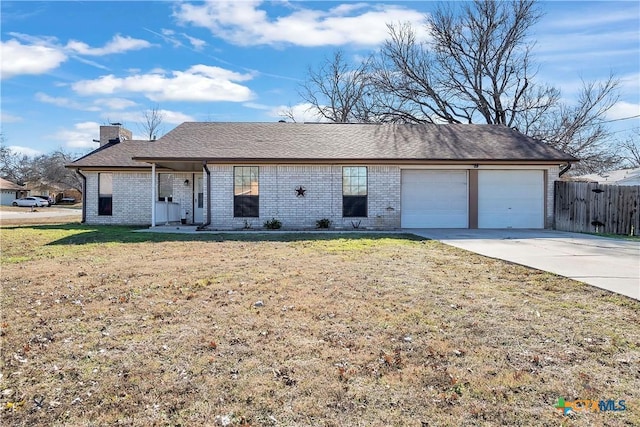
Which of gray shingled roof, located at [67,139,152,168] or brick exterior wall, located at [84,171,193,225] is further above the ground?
gray shingled roof, located at [67,139,152,168]

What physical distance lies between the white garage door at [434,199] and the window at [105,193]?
1272cm

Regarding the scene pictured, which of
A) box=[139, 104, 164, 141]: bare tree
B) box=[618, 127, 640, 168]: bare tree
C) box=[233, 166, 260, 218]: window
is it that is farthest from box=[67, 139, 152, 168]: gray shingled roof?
box=[618, 127, 640, 168]: bare tree

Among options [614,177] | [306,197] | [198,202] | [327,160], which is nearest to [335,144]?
[327,160]

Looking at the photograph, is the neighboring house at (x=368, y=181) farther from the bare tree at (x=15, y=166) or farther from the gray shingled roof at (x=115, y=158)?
the bare tree at (x=15, y=166)

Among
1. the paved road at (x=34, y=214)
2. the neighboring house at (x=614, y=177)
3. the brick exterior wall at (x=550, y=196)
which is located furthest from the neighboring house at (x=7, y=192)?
the neighboring house at (x=614, y=177)

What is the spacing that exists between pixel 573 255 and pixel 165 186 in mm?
15735

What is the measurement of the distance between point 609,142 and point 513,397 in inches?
1159

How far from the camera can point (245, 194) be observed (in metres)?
15.4

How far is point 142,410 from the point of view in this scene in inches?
106

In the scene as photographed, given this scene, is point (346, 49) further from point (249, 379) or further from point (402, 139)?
point (249, 379)

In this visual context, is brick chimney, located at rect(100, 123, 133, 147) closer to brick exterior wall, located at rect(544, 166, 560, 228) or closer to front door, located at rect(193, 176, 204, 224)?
front door, located at rect(193, 176, 204, 224)

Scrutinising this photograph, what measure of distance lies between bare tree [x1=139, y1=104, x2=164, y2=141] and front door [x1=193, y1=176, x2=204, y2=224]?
1247 inches

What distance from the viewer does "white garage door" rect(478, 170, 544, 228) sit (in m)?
15.7

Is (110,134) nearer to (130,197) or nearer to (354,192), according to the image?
(130,197)
